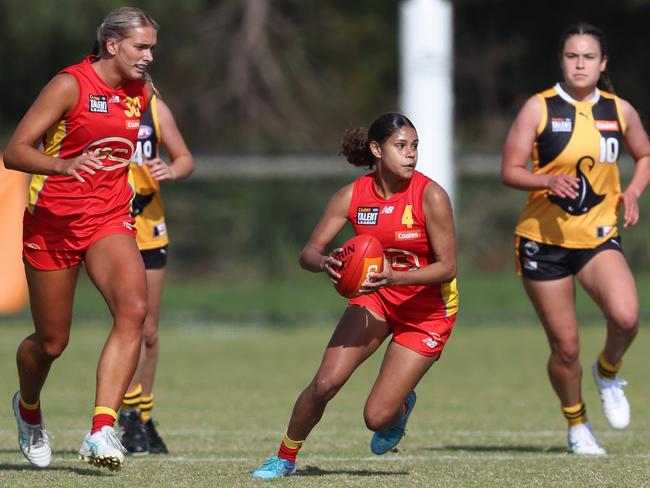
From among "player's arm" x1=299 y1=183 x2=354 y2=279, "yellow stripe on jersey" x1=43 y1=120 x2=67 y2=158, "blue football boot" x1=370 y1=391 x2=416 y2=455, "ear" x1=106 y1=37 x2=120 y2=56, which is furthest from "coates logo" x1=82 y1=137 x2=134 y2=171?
"blue football boot" x1=370 y1=391 x2=416 y2=455

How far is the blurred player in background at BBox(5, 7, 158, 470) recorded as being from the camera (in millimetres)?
6875

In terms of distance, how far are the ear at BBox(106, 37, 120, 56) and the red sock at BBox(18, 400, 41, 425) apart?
6.11ft

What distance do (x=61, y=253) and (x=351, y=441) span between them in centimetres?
264

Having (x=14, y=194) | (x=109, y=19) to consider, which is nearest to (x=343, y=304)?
(x=14, y=194)

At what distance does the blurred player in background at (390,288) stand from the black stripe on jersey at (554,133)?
136 centimetres

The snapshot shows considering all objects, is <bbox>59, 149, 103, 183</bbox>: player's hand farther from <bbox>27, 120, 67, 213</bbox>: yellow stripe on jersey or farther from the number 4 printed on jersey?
the number 4 printed on jersey

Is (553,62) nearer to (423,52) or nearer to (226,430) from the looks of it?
(423,52)

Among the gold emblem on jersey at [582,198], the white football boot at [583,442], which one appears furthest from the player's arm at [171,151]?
the white football boot at [583,442]

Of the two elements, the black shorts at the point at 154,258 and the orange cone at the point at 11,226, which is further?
the orange cone at the point at 11,226

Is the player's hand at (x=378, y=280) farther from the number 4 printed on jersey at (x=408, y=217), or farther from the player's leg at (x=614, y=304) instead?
the player's leg at (x=614, y=304)

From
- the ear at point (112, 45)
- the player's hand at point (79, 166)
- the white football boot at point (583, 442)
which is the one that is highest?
the ear at point (112, 45)

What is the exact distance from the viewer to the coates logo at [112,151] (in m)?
7.02

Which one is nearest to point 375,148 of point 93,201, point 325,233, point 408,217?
point 408,217

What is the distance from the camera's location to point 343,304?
20.0m
